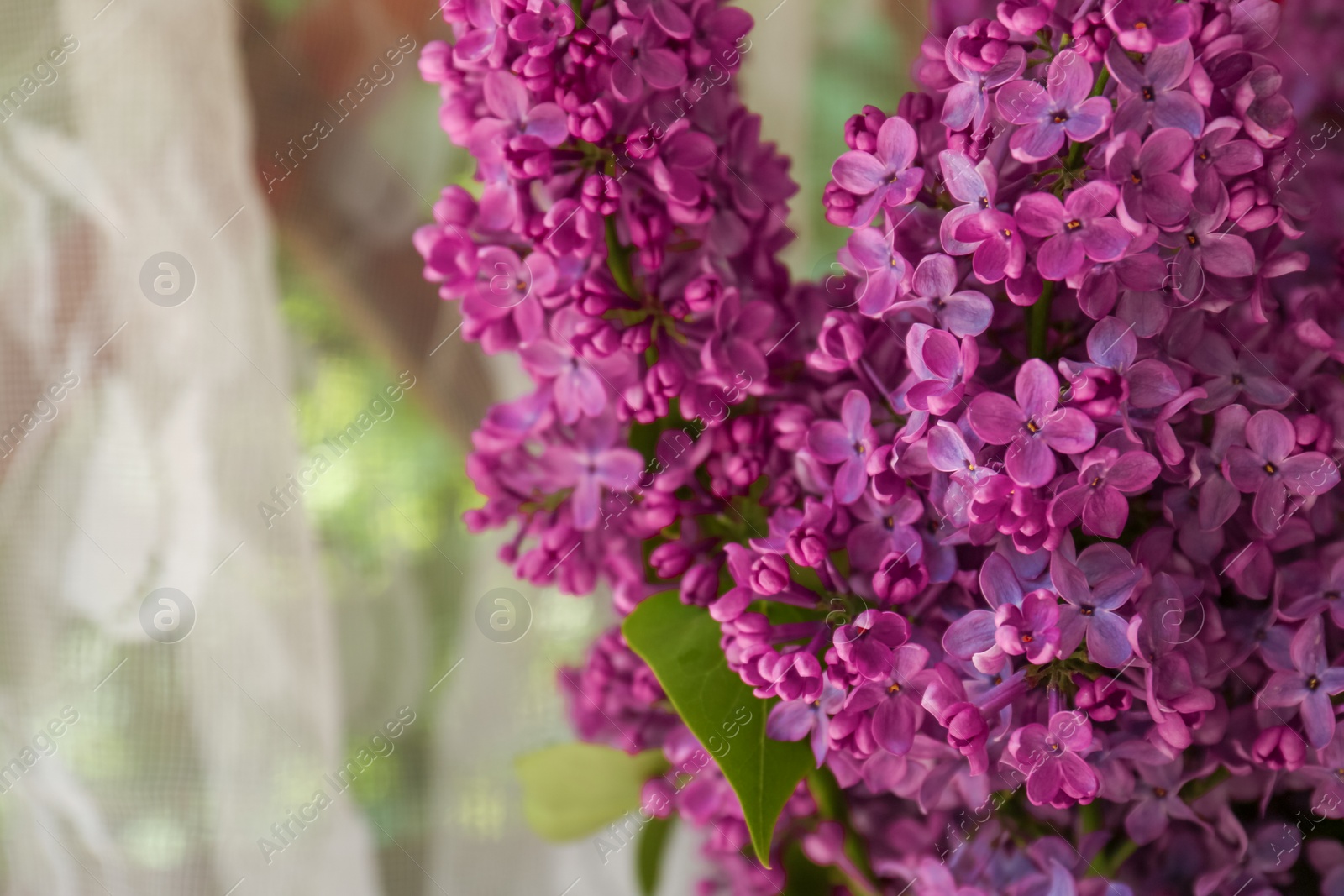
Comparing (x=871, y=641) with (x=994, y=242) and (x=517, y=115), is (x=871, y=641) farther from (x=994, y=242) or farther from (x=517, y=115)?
(x=517, y=115)

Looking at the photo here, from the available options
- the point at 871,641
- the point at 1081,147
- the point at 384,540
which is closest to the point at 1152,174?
the point at 1081,147

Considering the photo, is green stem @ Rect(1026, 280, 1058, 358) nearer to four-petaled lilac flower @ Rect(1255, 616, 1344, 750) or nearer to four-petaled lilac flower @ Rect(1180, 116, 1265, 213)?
four-petaled lilac flower @ Rect(1180, 116, 1265, 213)

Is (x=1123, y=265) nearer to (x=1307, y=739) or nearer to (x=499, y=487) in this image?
(x=1307, y=739)

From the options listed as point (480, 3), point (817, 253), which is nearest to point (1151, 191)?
point (480, 3)

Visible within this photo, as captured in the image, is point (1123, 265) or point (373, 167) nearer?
point (1123, 265)

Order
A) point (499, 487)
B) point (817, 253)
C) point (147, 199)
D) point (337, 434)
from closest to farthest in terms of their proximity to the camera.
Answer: point (499, 487) < point (147, 199) < point (337, 434) < point (817, 253)

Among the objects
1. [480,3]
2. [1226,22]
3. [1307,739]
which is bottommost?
[1307,739]

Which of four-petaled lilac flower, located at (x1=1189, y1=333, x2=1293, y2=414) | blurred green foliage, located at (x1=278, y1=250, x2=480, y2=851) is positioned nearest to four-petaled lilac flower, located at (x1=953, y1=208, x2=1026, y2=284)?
four-petaled lilac flower, located at (x1=1189, y1=333, x2=1293, y2=414)
